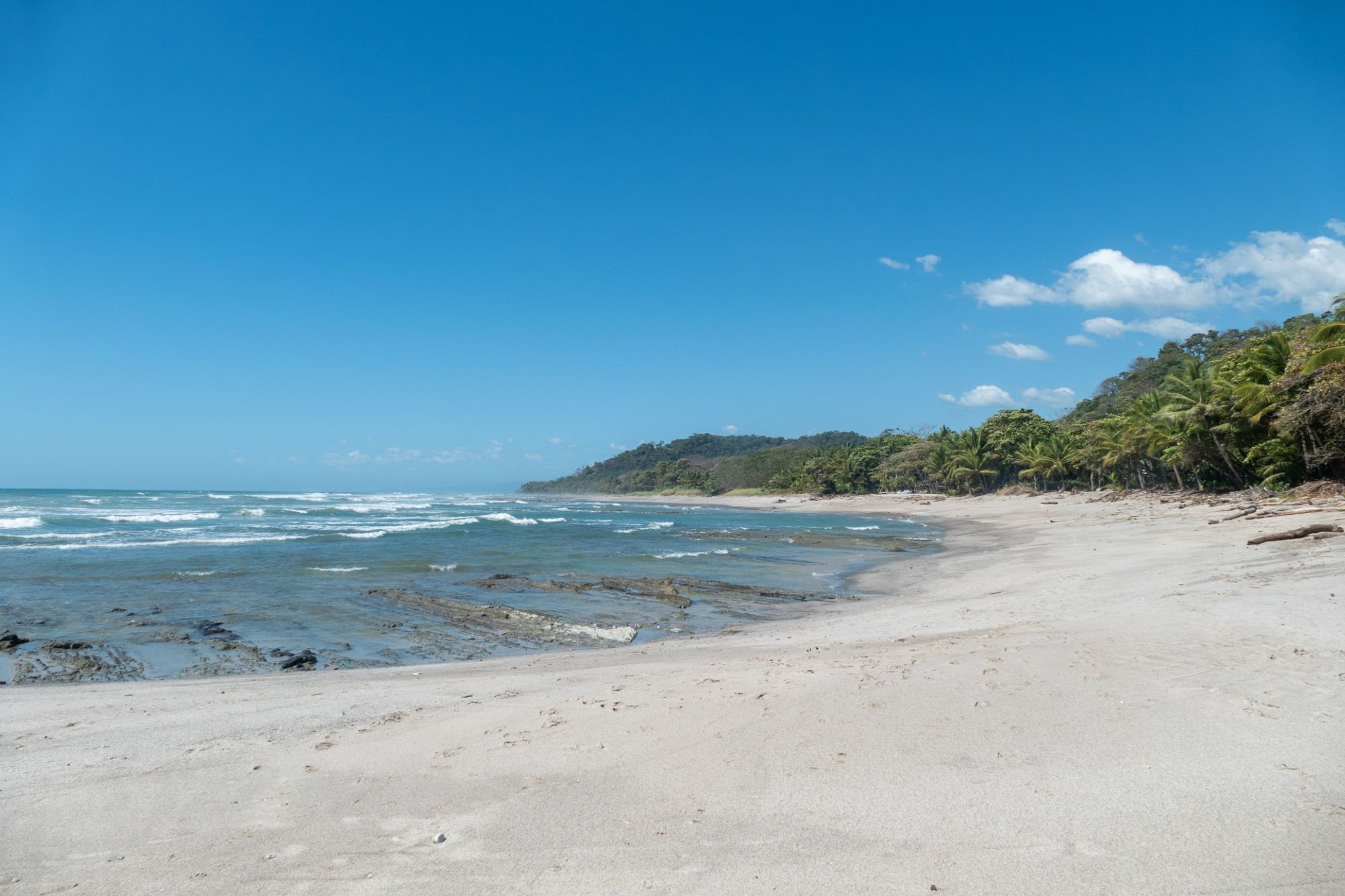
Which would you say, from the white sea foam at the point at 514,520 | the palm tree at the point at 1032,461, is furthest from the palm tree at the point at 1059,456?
the white sea foam at the point at 514,520

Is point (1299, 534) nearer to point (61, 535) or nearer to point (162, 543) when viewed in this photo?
point (162, 543)

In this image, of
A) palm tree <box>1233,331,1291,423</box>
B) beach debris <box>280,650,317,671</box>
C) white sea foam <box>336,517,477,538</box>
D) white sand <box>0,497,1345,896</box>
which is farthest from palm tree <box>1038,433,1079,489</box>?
beach debris <box>280,650,317,671</box>

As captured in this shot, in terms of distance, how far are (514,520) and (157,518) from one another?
79.8ft

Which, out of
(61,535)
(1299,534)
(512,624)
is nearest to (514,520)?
(61,535)

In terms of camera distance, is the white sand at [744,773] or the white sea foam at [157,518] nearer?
the white sand at [744,773]

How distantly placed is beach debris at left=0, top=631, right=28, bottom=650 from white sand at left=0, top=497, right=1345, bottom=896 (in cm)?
419

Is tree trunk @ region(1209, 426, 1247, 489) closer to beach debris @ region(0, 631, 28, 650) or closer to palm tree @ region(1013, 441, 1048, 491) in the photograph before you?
palm tree @ region(1013, 441, 1048, 491)

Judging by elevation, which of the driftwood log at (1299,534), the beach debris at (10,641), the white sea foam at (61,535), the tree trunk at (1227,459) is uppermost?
the tree trunk at (1227,459)

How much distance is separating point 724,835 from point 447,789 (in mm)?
2032

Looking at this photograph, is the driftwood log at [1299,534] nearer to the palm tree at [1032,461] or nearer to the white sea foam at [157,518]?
the palm tree at [1032,461]

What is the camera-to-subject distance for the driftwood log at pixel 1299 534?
A: 1473cm

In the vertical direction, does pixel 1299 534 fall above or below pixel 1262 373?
below

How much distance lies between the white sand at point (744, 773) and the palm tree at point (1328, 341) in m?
16.2

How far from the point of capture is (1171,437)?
3703 centimetres
